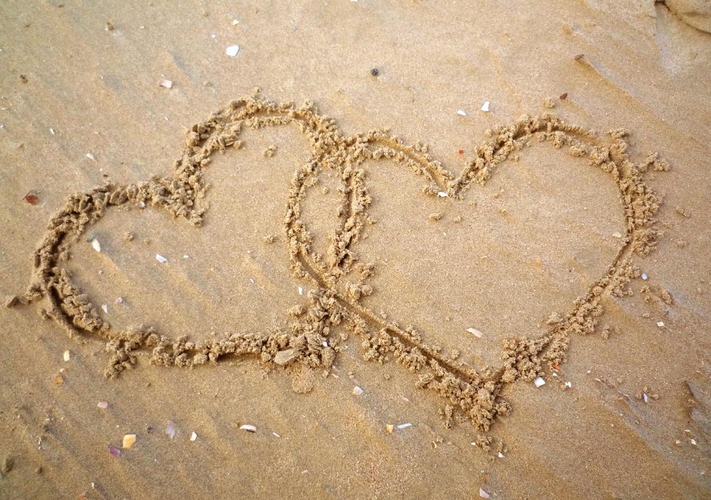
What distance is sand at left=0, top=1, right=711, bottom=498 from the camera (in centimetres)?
195

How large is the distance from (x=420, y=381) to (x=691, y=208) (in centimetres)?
148

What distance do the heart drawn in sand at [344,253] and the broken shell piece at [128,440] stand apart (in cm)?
26

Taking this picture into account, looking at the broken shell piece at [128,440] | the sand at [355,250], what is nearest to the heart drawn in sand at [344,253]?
the sand at [355,250]

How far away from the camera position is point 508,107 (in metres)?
2.66

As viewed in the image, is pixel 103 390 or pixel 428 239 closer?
pixel 103 390

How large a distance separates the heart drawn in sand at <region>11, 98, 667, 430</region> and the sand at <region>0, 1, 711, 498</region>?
0.04 ft

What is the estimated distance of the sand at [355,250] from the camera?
1.95 metres

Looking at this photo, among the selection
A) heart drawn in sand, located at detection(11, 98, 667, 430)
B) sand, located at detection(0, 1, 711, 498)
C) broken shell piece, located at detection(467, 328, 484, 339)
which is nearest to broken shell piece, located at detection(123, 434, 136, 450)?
sand, located at detection(0, 1, 711, 498)

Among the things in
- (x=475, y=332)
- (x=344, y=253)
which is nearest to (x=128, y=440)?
(x=344, y=253)

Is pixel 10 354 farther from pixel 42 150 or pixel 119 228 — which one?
pixel 42 150

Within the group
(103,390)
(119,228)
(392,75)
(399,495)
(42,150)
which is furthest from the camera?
(392,75)

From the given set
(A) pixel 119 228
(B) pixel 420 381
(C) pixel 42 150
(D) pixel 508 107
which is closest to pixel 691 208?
(D) pixel 508 107

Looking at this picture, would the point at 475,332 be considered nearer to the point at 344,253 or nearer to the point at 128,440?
the point at 344,253

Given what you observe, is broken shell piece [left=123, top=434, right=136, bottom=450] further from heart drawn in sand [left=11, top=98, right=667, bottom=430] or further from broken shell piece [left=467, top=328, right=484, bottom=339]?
broken shell piece [left=467, top=328, right=484, bottom=339]
